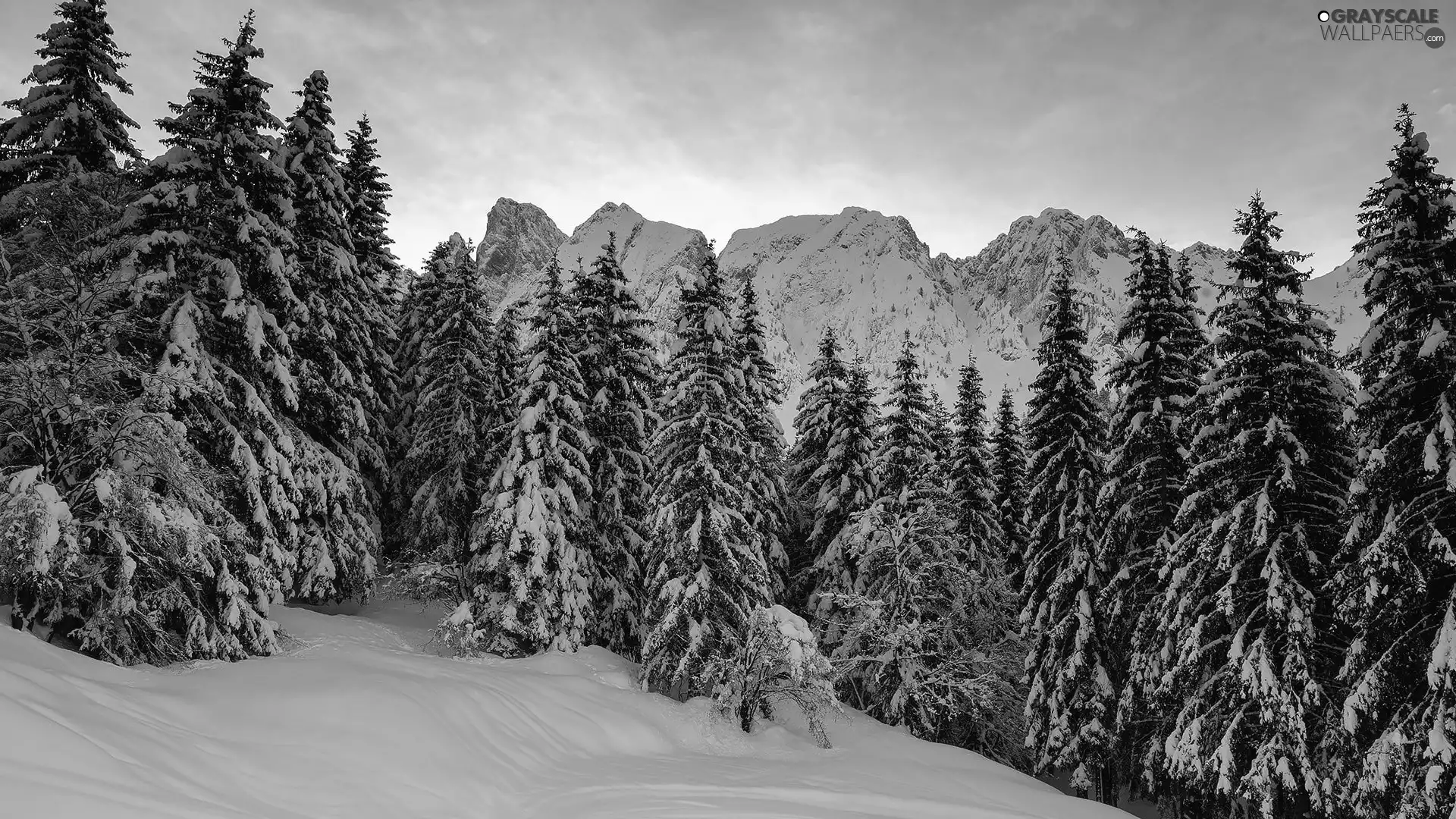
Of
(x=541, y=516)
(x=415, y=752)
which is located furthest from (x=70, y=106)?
(x=415, y=752)

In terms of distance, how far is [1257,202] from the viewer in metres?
15.0

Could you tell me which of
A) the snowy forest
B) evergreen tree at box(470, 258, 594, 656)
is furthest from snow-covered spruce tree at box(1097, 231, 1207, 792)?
evergreen tree at box(470, 258, 594, 656)

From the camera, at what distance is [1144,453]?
60.4 ft

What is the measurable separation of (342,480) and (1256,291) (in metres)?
22.0

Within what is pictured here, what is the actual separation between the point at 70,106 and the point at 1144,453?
2794cm

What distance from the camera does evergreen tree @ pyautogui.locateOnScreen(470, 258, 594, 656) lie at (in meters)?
19.1

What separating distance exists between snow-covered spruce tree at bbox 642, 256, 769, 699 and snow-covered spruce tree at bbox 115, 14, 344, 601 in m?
A: 8.78

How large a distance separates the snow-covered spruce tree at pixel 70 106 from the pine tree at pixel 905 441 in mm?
22636

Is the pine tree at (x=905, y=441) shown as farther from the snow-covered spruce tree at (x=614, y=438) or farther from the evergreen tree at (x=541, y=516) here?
the evergreen tree at (x=541, y=516)

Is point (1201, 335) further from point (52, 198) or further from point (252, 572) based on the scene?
point (52, 198)

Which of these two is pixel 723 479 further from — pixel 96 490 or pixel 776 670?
pixel 96 490

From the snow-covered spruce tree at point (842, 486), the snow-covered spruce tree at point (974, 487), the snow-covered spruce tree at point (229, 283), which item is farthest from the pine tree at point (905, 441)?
the snow-covered spruce tree at point (229, 283)

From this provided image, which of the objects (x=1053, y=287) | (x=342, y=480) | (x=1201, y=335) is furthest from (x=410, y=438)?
→ (x=1201, y=335)

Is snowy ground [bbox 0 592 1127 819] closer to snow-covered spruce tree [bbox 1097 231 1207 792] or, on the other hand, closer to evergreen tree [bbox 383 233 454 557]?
snow-covered spruce tree [bbox 1097 231 1207 792]
